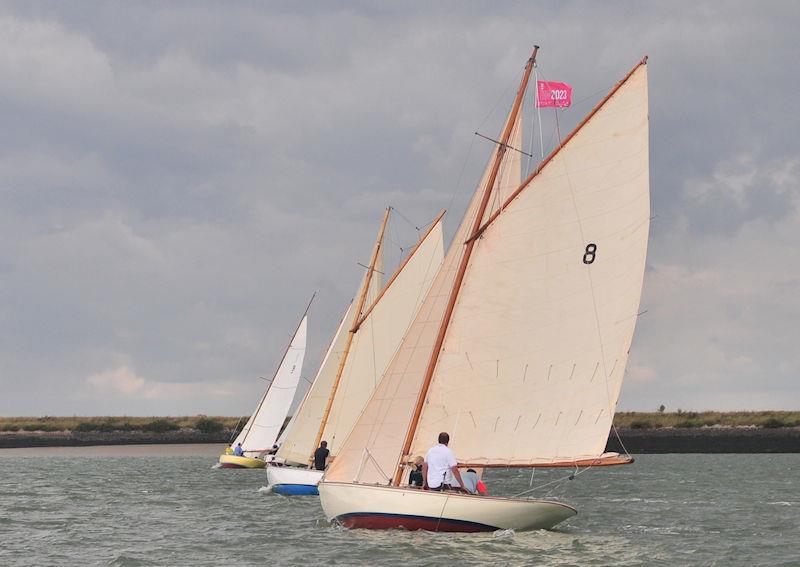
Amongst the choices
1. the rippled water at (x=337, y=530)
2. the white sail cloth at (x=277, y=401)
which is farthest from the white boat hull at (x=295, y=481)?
the white sail cloth at (x=277, y=401)

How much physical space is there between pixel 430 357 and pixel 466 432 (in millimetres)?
2805

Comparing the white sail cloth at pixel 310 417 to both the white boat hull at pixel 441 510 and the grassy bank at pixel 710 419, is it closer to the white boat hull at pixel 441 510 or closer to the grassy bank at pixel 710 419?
the white boat hull at pixel 441 510

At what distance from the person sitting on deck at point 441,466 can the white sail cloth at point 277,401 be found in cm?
5663

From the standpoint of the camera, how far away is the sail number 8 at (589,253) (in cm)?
3278

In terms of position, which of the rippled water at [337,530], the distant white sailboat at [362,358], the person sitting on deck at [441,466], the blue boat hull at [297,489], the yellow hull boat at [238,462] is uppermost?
the distant white sailboat at [362,358]

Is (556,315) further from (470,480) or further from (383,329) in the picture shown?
(383,329)

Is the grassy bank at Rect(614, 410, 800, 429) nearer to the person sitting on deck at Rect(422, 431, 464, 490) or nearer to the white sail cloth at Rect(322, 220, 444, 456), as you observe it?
the white sail cloth at Rect(322, 220, 444, 456)

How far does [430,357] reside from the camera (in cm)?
3441

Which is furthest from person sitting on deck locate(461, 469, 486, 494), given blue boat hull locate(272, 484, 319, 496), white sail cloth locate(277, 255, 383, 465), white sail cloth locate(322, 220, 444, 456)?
white sail cloth locate(277, 255, 383, 465)

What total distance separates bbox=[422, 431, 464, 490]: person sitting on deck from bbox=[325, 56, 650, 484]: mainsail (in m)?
1.52

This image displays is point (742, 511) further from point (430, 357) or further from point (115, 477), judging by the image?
point (115, 477)

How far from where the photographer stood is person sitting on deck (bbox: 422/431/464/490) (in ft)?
103

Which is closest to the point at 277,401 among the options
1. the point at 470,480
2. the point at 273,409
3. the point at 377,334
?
the point at 273,409

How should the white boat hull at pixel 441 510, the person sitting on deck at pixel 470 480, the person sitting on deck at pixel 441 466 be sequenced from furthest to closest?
the person sitting on deck at pixel 470 480, the person sitting on deck at pixel 441 466, the white boat hull at pixel 441 510
